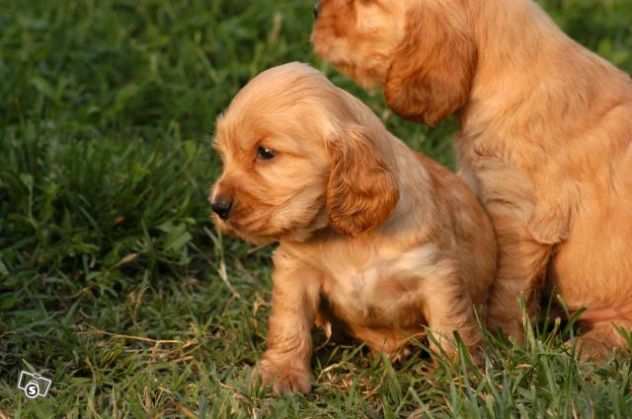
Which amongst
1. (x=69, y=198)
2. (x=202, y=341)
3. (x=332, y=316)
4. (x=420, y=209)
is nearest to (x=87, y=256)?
(x=69, y=198)

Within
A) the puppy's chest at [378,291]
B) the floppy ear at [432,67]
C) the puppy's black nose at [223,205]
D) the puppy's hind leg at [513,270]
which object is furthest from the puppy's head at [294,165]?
the puppy's hind leg at [513,270]

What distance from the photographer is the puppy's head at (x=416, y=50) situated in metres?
5.24

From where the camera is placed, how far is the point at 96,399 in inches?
199

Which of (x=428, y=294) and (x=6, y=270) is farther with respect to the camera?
(x=6, y=270)

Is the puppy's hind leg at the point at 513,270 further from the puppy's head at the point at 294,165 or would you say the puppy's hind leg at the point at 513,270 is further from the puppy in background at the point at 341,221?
the puppy's head at the point at 294,165

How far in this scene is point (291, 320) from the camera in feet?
16.7

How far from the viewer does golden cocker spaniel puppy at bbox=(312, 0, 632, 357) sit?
17.3 feet

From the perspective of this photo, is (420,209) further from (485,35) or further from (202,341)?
(202,341)

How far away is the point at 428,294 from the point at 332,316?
0.51 metres

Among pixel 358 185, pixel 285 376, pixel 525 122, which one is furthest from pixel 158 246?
pixel 525 122

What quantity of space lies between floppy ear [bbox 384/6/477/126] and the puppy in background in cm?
25

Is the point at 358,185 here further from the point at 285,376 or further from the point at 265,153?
the point at 285,376
